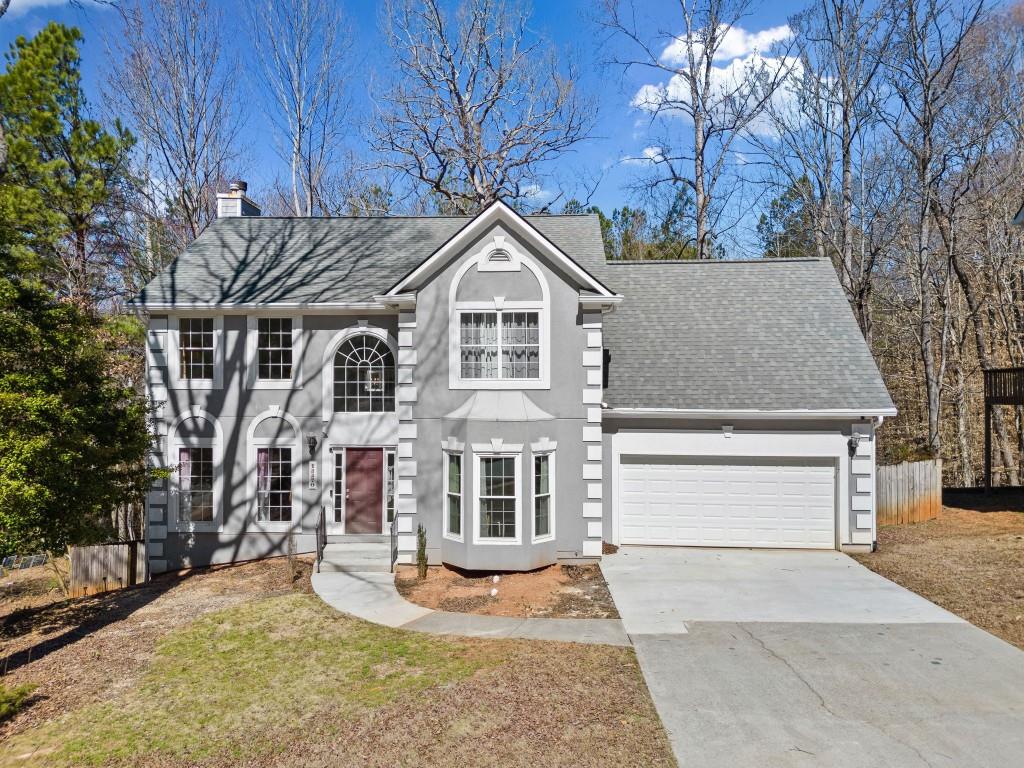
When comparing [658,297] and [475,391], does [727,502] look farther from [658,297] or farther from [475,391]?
[475,391]

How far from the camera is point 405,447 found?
A: 13.1 metres

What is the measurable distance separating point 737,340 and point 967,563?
6.66 m

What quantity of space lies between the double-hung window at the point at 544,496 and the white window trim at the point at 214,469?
25.3 ft

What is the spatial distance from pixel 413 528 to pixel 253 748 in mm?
6714

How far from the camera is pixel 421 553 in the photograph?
1248 cm

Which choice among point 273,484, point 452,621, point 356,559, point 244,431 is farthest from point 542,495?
point 244,431

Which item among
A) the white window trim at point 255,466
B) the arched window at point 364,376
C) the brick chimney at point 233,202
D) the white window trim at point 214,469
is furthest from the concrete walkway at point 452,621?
the brick chimney at point 233,202

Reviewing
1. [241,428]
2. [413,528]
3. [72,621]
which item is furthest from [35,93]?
[413,528]

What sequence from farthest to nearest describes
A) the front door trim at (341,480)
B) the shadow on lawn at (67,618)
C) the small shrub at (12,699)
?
the front door trim at (341,480), the shadow on lawn at (67,618), the small shrub at (12,699)

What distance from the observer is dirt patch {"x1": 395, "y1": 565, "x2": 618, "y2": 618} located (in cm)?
1051

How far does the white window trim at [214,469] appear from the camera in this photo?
14.7 m

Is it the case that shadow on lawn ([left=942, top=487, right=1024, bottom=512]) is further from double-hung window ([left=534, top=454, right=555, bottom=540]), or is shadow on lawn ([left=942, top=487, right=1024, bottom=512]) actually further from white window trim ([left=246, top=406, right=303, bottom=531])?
white window trim ([left=246, top=406, right=303, bottom=531])

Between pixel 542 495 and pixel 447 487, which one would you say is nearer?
pixel 542 495

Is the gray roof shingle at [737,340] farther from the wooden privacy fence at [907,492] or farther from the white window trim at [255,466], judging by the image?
the white window trim at [255,466]
